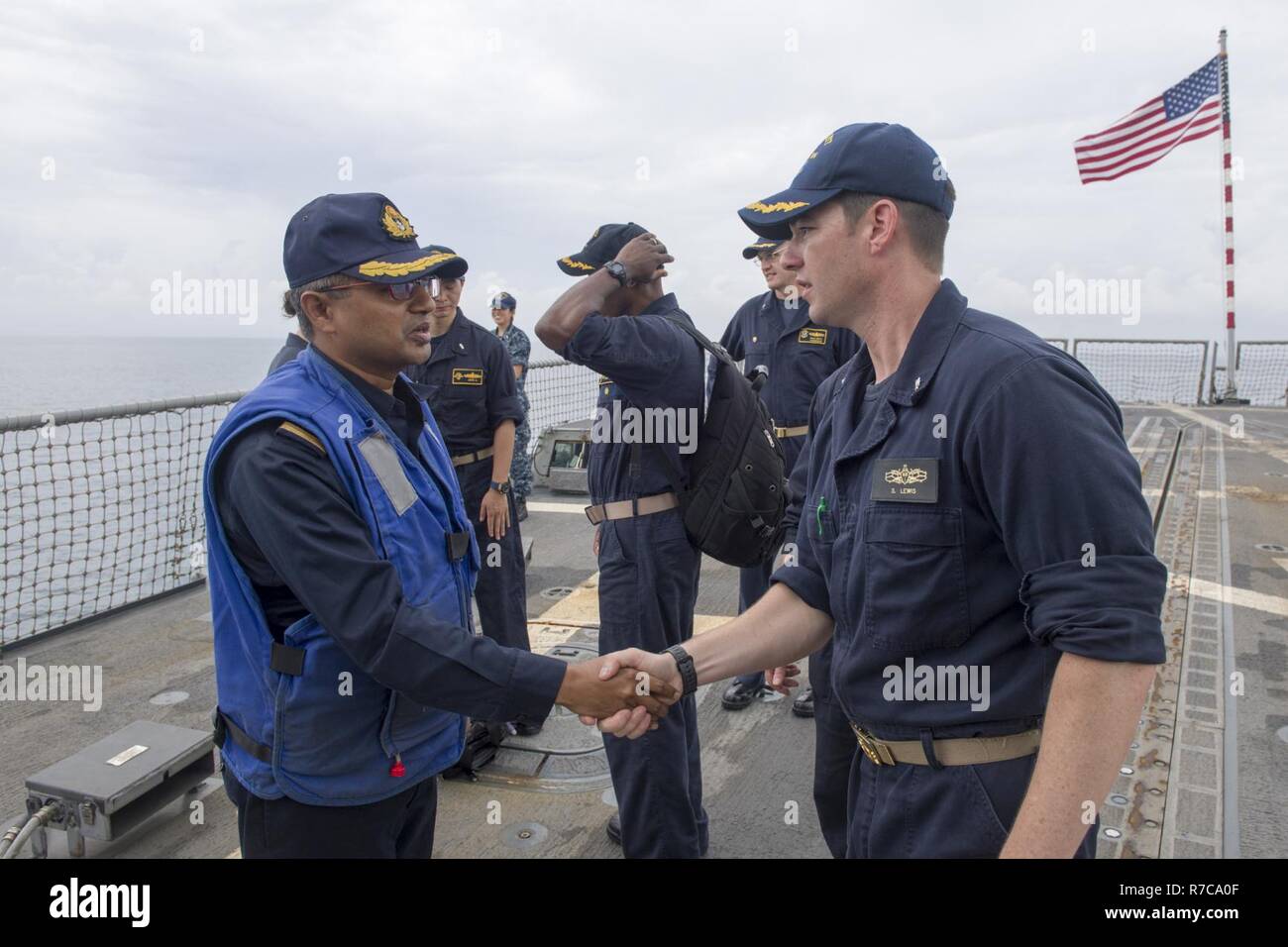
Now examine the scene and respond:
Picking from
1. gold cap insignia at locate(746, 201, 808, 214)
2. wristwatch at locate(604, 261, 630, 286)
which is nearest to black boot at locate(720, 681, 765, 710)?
wristwatch at locate(604, 261, 630, 286)

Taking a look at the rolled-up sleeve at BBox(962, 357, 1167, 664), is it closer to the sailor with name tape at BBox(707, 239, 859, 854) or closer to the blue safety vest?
the blue safety vest

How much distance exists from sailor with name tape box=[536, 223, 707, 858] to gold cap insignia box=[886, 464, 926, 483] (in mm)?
1584

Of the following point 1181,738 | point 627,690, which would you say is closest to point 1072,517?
point 627,690

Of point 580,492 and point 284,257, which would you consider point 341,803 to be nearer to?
point 284,257

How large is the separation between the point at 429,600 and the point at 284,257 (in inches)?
37.2

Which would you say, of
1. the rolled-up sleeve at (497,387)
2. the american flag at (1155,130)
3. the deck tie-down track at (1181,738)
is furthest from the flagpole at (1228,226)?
the rolled-up sleeve at (497,387)

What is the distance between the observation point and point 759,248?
17.8 ft

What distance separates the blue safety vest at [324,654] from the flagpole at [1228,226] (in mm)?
20951

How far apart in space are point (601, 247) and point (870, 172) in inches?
80.8

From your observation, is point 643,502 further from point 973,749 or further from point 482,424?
point 482,424

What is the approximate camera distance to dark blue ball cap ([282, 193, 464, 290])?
2.09 m

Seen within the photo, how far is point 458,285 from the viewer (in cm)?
501
